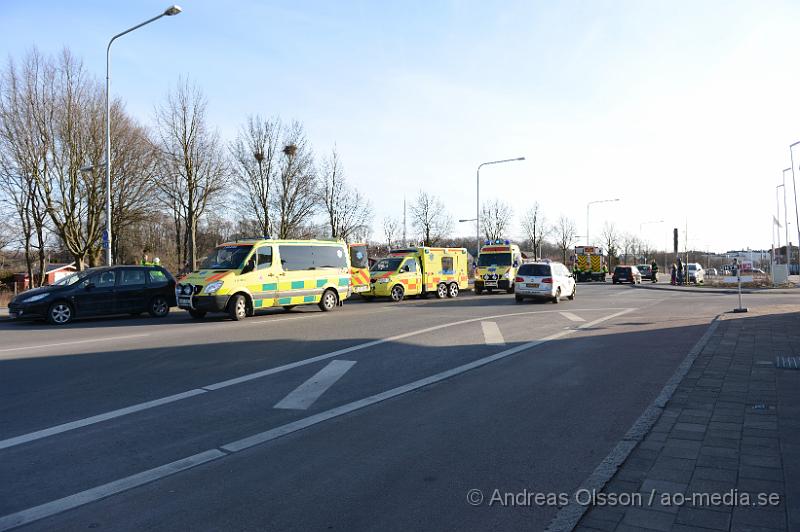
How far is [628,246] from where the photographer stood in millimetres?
88875

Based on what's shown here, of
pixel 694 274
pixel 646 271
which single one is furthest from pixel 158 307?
pixel 646 271

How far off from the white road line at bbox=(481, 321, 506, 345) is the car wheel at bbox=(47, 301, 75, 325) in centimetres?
1120

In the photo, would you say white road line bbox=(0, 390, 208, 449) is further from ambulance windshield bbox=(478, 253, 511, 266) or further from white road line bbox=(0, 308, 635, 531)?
ambulance windshield bbox=(478, 253, 511, 266)

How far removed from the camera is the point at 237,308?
16.3 m

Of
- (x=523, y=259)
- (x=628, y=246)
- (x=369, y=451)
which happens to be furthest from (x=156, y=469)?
(x=628, y=246)

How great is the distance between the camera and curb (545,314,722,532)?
11.9 ft

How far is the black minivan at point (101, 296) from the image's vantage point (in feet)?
50.0

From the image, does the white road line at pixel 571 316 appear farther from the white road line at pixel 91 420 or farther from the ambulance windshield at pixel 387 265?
the white road line at pixel 91 420

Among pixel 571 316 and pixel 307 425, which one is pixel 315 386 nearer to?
pixel 307 425

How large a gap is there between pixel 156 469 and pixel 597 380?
19.2 feet

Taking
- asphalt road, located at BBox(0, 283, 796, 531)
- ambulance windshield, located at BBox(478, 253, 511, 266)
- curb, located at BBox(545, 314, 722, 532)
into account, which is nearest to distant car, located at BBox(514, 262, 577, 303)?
ambulance windshield, located at BBox(478, 253, 511, 266)

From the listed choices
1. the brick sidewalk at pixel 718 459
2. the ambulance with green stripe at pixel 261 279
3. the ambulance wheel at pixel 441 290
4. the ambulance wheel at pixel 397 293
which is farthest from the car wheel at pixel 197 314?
the brick sidewalk at pixel 718 459

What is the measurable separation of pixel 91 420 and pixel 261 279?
36.5ft

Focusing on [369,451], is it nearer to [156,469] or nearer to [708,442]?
[156,469]
